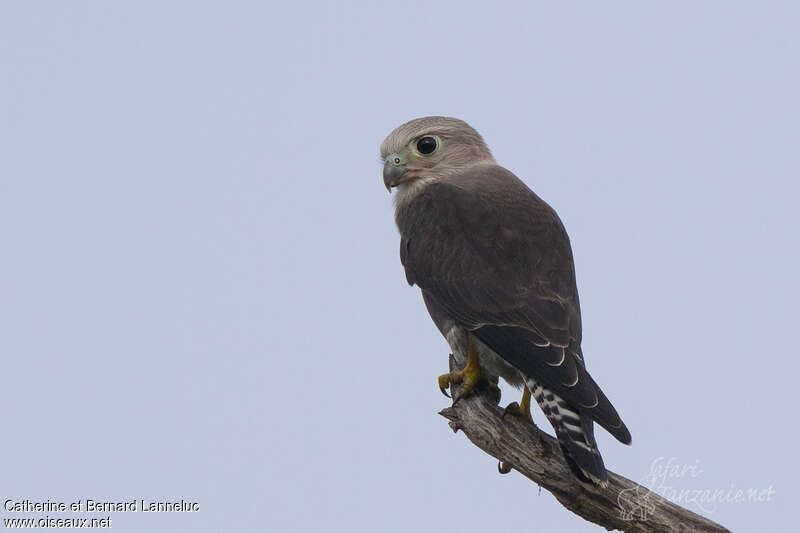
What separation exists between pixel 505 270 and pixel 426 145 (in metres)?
1.74

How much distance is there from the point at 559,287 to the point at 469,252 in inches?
27.3

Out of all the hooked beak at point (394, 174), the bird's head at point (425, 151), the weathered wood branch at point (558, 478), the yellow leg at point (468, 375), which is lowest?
the weathered wood branch at point (558, 478)

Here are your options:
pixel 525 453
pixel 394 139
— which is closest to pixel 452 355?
pixel 525 453

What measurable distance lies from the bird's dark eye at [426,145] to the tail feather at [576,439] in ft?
9.26

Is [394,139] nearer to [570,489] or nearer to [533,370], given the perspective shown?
[533,370]

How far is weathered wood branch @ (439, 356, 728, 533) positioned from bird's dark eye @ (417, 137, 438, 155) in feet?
7.43

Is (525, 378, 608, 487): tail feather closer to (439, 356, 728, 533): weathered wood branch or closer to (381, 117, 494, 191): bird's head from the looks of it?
(439, 356, 728, 533): weathered wood branch

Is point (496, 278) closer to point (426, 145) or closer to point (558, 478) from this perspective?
point (558, 478)

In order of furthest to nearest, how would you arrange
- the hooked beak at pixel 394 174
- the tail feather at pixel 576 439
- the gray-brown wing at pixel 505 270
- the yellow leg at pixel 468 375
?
the hooked beak at pixel 394 174
the yellow leg at pixel 468 375
the gray-brown wing at pixel 505 270
the tail feather at pixel 576 439

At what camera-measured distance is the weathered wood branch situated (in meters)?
5.75

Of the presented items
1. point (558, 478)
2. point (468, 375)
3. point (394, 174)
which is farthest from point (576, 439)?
point (394, 174)

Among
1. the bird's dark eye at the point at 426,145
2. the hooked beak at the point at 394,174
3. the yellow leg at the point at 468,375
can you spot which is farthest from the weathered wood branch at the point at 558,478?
the bird's dark eye at the point at 426,145

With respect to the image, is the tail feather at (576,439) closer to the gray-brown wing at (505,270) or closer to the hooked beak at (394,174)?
the gray-brown wing at (505,270)

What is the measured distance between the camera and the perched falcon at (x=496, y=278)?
598 cm
